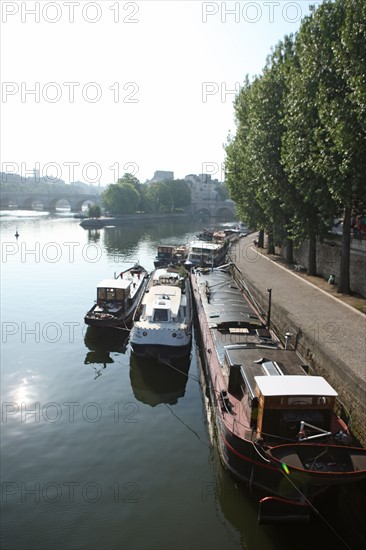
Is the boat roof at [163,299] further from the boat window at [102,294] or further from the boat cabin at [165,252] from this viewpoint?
the boat cabin at [165,252]

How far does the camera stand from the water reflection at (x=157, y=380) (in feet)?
67.7

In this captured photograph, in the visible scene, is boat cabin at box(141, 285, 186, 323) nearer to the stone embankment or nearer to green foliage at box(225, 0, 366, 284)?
the stone embankment

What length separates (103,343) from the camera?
89.6 feet

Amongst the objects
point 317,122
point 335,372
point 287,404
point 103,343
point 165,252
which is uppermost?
point 317,122

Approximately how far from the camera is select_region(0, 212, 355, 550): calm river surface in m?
12.3

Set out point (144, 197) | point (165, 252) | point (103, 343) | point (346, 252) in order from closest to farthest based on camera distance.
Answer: point (346, 252) → point (103, 343) → point (165, 252) → point (144, 197)

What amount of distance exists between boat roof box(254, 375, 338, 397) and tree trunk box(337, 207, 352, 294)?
15525 mm

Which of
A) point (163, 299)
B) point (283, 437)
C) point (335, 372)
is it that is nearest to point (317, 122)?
point (163, 299)

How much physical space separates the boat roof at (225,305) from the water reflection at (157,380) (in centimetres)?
309

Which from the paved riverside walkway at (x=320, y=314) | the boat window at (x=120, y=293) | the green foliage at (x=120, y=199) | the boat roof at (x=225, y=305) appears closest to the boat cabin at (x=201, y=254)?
the paved riverside walkway at (x=320, y=314)

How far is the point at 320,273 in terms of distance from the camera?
118 ft

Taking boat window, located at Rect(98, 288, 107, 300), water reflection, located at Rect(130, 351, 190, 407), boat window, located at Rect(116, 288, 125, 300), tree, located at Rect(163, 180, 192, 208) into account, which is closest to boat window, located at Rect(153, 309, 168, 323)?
water reflection, located at Rect(130, 351, 190, 407)

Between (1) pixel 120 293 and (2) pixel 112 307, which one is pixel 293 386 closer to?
(2) pixel 112 307

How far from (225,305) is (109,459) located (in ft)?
42.6
